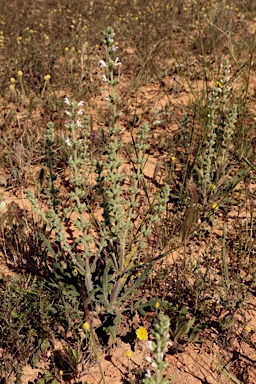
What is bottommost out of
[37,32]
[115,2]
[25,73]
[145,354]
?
[145,354]

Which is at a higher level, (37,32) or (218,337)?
(37,32)

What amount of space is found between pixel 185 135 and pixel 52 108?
6.61ft

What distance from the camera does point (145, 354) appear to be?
2238 millimetres

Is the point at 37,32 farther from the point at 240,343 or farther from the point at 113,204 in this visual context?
the point at 240,343

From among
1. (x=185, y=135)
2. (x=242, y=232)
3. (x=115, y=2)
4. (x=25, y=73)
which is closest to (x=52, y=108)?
(x=25, y=73)

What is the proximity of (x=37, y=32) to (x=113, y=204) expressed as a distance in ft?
20.1

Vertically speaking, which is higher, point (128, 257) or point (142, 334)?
point (128, 257)

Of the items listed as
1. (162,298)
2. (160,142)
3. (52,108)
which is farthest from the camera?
(52,108)

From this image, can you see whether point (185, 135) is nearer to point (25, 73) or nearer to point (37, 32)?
point (25, 73)

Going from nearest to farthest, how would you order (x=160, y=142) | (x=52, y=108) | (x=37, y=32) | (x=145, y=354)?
(x=145, y=354) < (x=160, y=142) < (x=52, y=108) < (x=37, y=32)

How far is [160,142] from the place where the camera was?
13.6ft

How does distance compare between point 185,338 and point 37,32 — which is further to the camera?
point 37,32

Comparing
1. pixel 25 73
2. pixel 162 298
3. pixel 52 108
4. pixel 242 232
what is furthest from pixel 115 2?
pixel 162 298

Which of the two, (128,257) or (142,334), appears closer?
(142,334)
